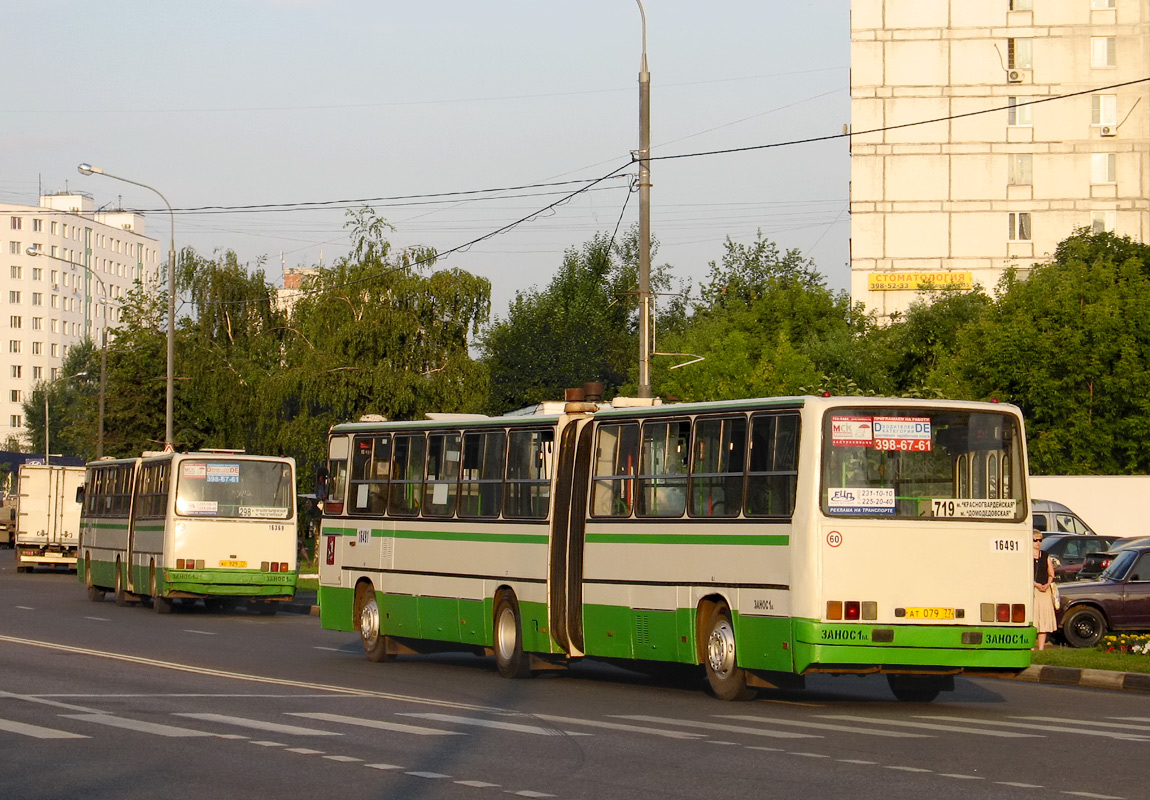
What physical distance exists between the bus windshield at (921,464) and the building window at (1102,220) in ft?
235

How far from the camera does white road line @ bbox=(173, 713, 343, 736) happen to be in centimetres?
1271

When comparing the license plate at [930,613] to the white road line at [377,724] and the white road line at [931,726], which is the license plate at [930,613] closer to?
the white road line at [931,726]

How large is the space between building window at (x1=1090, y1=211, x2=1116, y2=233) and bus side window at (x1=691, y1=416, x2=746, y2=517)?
235ft

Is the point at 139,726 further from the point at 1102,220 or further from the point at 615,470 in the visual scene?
the point at 1102,220

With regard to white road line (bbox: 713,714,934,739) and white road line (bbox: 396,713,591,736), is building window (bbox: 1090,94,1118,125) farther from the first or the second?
white road line (bbox: 396,713,591,736)

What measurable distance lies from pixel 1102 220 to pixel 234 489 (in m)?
61.4

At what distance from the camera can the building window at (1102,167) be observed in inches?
3327

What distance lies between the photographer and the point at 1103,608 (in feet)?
83.3

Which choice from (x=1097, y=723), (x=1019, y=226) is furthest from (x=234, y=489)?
(x=1019, y=226)

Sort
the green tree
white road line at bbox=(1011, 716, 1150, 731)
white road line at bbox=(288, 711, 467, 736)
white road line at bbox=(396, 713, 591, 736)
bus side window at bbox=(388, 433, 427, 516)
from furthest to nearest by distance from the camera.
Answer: the green tree → bus side window at bbox=(388, 433, 427, 516) → white road line at bbox=(1011, 716, 1150, 731) → white road line at bbox=(396, 713, 591, 736) → white road line at bbox=(288, 711, 467, 736)

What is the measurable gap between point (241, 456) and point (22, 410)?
138911 mm

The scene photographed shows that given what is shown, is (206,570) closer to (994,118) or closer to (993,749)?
(993,749)

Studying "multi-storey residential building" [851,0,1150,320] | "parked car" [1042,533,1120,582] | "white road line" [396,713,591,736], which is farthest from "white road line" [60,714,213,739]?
"multi-storey residential building" [851,0,1150,320]

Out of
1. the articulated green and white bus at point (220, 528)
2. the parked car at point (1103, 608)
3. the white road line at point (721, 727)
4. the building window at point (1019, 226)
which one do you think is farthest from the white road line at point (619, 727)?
the building window at point (1019, 226)
